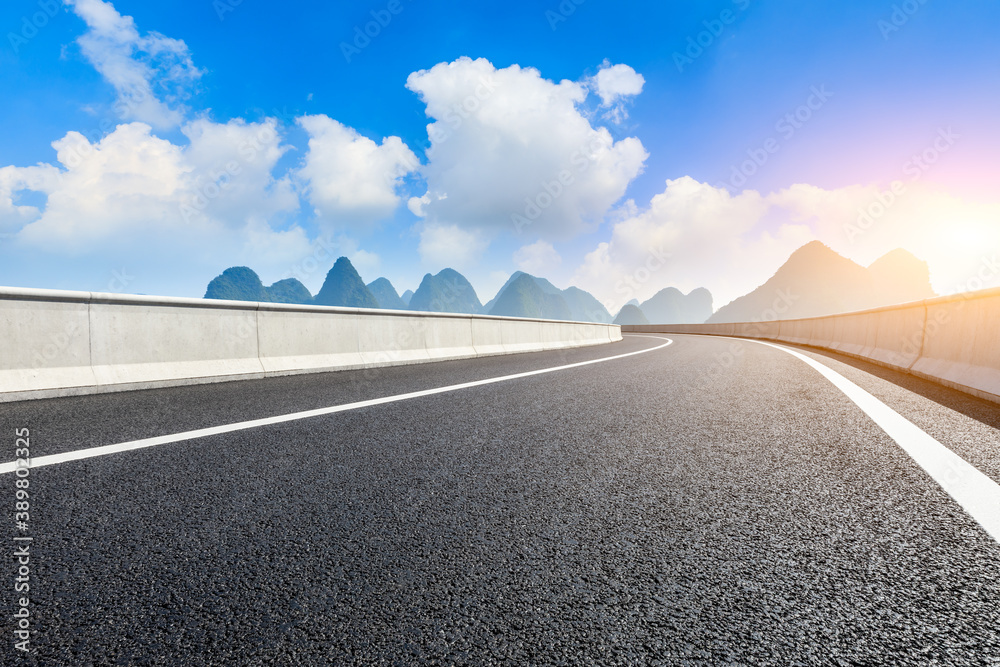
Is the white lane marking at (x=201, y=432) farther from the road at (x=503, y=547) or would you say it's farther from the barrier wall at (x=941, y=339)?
the barrier wall at (x=941, y=339)

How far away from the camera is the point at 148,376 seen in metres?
6.11

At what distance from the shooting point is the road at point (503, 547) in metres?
1.38

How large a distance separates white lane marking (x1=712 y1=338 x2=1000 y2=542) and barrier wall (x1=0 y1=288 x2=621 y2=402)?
695 cm

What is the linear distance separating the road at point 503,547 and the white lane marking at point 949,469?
8cm

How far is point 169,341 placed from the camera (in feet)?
21.4

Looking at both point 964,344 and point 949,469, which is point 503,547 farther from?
point 964,344

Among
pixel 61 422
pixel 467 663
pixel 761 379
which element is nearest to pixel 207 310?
pixel 61 422

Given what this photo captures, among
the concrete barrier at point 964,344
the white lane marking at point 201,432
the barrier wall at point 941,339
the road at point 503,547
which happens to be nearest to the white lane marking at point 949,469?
the road at point 503,547

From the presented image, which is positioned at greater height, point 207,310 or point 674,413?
point 207,310

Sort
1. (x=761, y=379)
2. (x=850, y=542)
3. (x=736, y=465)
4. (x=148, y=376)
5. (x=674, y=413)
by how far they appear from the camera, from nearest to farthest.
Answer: (x=850, y=542) → (x=736, y=465) → (x=674, y=413) → (x=148, y=376) → (x=761, y=379)

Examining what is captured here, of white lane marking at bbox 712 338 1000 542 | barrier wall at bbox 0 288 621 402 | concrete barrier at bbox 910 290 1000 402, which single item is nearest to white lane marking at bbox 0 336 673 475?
barrier wall at bbox 0 288 621 402

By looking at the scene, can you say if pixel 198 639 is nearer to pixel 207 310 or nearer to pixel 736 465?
pixel 736 465

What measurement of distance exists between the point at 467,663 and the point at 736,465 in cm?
222

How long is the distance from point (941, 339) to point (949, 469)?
5674 millimetres
